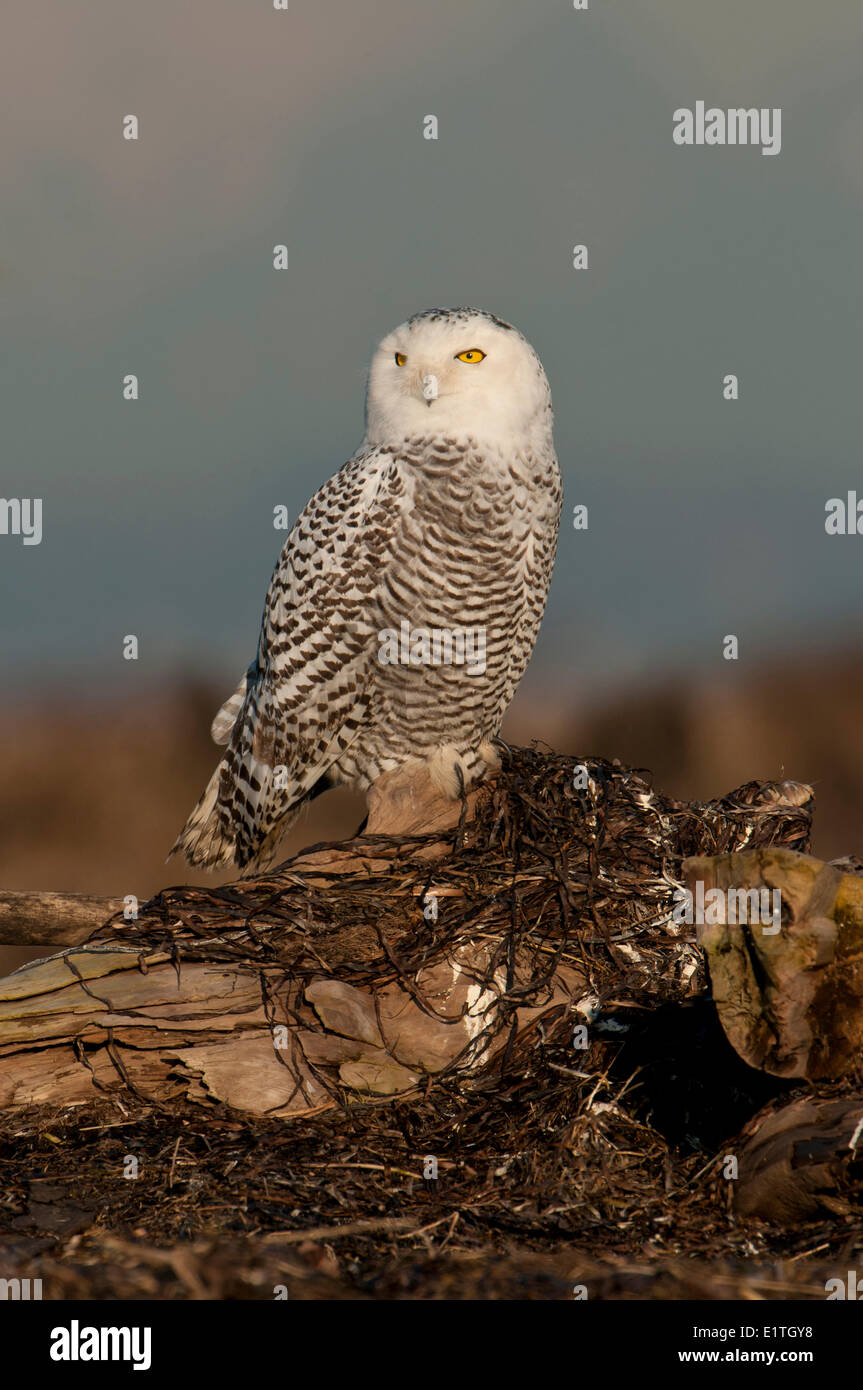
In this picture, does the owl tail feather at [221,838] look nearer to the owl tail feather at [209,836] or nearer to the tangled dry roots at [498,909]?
the owl tail feather at [209,836]

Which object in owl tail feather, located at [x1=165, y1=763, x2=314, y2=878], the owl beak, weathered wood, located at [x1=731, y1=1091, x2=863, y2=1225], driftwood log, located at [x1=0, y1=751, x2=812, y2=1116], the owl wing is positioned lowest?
weathered wood, located at [x1=731, y1=1091, x2=863, y2=1225]

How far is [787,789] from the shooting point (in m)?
6.70

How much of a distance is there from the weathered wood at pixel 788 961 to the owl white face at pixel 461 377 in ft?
9.20

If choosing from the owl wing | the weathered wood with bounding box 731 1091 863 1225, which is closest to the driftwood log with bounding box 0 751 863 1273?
the weathered wood with bounding box 731 1091 863 1225

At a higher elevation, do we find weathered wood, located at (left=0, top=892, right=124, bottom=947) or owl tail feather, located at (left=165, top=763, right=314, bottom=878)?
owl tail feather, located at (left=165, top=763, right=314, bottom=878)

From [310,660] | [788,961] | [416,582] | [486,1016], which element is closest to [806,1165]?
[788,961]

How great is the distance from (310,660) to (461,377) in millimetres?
1608

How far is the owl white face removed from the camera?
19.2ft

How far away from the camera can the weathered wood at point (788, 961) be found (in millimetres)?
3812

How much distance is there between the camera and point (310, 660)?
637cm

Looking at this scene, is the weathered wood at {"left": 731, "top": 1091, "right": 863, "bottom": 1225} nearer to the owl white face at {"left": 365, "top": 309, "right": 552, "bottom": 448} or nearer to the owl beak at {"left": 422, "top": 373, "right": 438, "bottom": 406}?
the owl white face at {"left": 365, "top": 309, "right": 552, "bottom": 448}

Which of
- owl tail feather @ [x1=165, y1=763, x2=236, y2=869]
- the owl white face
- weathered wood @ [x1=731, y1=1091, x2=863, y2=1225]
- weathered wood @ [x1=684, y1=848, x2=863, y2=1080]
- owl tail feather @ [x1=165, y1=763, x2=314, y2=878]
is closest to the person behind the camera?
weathered wood @ [x1=731, y1=1091, x2=863, y2=1225]
